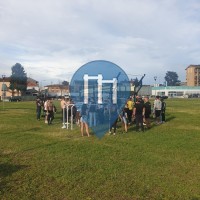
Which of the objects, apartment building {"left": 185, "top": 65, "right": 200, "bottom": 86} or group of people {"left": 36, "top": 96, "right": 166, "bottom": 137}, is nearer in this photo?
group of people {"left": 36, "top": 96, "right": 166, "bottom": 137}

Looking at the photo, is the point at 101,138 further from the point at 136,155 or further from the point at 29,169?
the point at 29,169

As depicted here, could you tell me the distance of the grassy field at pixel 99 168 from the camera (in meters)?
6.85

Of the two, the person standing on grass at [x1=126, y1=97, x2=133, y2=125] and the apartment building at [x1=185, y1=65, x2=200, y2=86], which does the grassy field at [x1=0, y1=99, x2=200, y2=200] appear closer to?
the person standing on grass at [x1=126, y1=97, x2=133, y2=125]

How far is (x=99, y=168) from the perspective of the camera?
28.8 ft

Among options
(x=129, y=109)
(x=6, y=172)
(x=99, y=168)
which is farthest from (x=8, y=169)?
(x=129, y=109)

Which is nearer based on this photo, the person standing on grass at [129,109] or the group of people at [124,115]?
the group of people at [124,115]

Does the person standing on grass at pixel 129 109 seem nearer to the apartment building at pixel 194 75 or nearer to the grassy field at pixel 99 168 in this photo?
the grassy field at pixel 99 168

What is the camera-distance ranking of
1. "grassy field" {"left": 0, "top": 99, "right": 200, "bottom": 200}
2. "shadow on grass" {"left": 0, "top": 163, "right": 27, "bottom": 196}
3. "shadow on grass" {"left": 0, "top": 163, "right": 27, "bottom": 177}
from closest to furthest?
"grassy field" {"left": 0, "top": 99, "right": 200, "bottom": 200}, "shadow on grass" {"left": 0, "top": 163, "right": 27, "bottom": 196}, "shadow on grass" {"left": 0, "top": 163, "right": 27, "bottom": 177}

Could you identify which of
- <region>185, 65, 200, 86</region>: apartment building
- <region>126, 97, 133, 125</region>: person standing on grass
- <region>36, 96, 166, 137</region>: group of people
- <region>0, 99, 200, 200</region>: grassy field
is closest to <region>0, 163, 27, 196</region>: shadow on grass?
<region>0, 99, 200, 200</region>: grassy field

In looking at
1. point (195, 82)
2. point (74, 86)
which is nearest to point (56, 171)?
point (74, 86)

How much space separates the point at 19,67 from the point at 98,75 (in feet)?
554

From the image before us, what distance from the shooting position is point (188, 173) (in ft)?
27.6

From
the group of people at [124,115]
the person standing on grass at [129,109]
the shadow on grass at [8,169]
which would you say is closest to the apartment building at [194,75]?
the group of people at [124,115]

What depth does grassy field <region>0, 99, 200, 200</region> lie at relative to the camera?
6.85 metres
